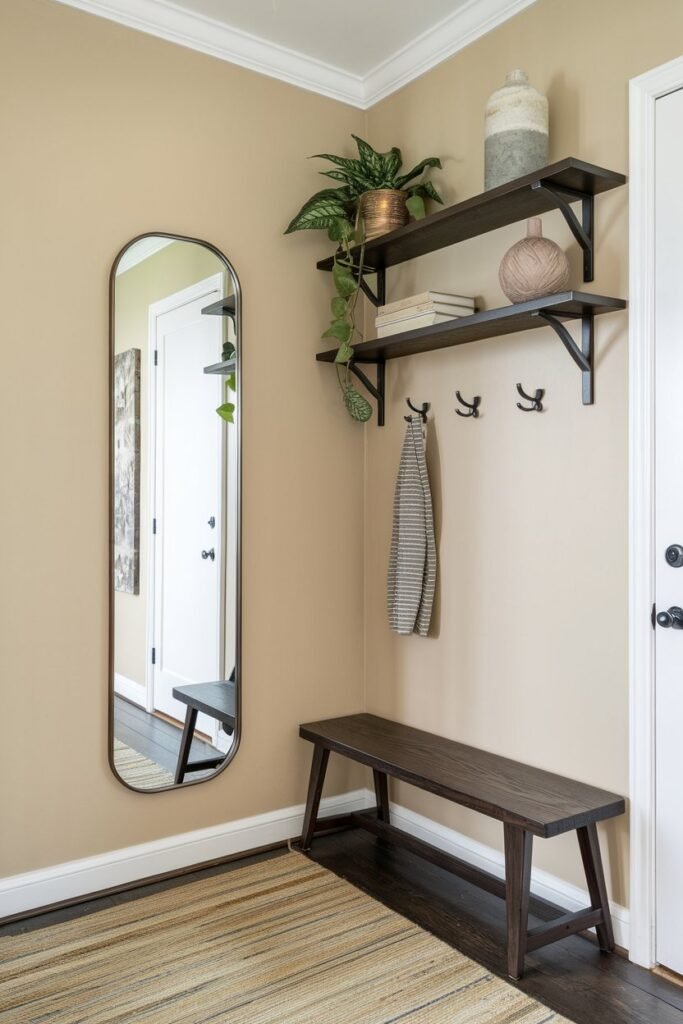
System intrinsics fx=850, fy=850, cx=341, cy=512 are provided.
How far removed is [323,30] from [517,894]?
103 inches

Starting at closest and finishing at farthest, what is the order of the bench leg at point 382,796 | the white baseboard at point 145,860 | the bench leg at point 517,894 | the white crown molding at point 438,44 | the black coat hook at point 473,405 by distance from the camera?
1. the bench leg at point 517,894
2. the white baseboard at point 145,860
3. the white crown molding at point 438,44
4. the black coat hook at point 473,405
5. the bench leg at point 382,796

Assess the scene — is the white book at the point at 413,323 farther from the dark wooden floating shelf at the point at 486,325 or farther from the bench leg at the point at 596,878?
the bench leg at the point at 596,878

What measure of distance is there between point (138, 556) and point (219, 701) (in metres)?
0.56

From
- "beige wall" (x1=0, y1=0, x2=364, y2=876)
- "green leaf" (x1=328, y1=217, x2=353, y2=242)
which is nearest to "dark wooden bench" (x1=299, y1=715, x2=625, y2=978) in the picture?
"beige wall" (x1=0, y1=0, x2=364, y2=876)

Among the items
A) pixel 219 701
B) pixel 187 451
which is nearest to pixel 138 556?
pixel 187 451

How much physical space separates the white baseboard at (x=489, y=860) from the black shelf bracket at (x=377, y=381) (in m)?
1.40

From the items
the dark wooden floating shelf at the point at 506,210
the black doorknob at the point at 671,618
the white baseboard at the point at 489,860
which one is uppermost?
the dark wooden floating shelf at the point at 506,210

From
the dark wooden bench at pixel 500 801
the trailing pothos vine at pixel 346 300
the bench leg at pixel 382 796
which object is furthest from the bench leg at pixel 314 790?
the trailing pothos vine at pixel 346 300

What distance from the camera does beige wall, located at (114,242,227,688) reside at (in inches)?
101

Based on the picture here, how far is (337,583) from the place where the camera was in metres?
3.06

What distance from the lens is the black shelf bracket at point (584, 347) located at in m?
2.23

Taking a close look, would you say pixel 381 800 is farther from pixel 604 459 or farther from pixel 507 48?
pixel 507 48

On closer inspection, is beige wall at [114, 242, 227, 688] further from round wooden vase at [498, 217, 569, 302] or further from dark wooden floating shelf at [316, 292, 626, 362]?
round wooden vase at [498, 217, 569, 302]

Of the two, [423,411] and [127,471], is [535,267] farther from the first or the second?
[127,471]
